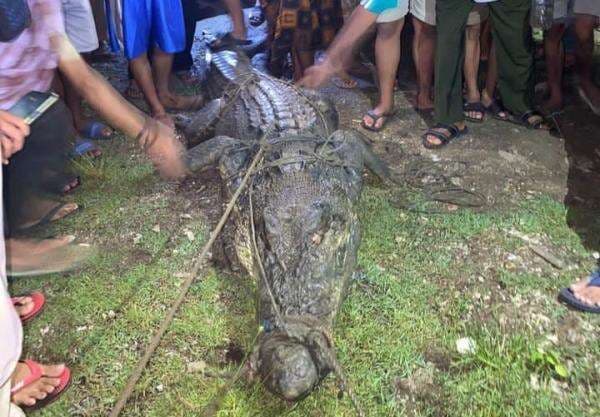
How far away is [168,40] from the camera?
4.20 metres

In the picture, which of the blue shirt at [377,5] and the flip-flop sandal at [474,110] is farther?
the flip-flop sandal at [474,110]

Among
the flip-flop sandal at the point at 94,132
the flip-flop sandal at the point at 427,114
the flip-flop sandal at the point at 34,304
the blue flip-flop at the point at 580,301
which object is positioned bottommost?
the flip-flop sandal at the point at 94,132

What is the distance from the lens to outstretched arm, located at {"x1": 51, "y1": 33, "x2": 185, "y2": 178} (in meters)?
2.16

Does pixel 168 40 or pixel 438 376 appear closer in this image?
pixel 438 376

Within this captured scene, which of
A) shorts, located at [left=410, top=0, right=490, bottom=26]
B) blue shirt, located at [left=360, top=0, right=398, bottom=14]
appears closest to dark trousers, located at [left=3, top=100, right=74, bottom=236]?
blue shirt, located at [left=360, top=0, right=398, bottom=14]

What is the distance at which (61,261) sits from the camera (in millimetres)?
2865

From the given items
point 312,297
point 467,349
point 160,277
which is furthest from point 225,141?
point 467,349

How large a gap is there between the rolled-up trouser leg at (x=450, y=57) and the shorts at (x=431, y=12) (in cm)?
15

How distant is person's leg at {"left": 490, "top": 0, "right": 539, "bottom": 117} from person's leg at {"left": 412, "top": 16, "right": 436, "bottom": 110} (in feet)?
1.54

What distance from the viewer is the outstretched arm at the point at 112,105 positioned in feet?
7.10

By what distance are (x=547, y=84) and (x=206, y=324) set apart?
3580mm

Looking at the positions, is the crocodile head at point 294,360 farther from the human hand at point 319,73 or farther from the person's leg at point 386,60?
the person's leg at point 386,60

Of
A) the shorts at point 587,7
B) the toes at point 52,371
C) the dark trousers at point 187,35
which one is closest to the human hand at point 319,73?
the shorts at point 587,7

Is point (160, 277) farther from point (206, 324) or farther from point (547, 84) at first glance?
point (547, 84)
